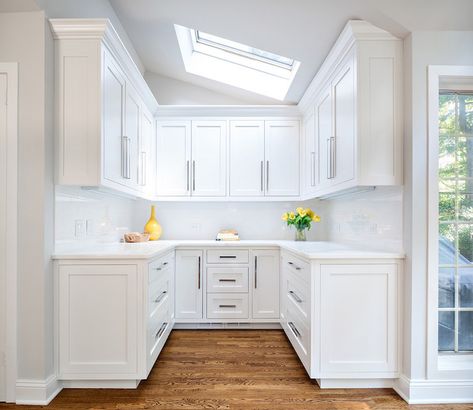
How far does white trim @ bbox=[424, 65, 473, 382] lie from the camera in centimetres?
198

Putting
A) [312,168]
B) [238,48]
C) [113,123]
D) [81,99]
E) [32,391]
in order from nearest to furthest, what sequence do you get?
[32,391] < [81,99] < [113,123] < [312,168] < [238,48]

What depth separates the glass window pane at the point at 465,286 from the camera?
209 centimetres

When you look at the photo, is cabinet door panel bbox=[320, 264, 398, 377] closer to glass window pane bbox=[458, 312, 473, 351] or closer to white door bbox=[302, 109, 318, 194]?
glass window pane bbox=[458, 312, 473, 351]

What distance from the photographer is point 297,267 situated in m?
2.51

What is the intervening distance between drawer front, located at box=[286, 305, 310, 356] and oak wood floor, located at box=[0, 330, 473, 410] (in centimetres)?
18

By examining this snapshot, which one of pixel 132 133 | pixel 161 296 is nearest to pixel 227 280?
pixel 161 296

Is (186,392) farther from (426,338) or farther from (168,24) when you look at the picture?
(168,24)

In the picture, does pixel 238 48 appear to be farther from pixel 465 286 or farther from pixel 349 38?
pixel 465 286

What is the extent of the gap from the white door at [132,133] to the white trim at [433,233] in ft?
7.06

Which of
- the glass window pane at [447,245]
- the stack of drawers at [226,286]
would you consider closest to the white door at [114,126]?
the stack of drawers at [226,286]

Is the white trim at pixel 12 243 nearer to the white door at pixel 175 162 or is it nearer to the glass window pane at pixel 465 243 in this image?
the white door at pixel 175 162

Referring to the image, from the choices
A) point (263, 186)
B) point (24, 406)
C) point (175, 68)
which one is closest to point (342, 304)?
point (263, 186)

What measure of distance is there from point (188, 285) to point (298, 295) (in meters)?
1.24

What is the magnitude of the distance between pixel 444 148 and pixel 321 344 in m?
1.50
